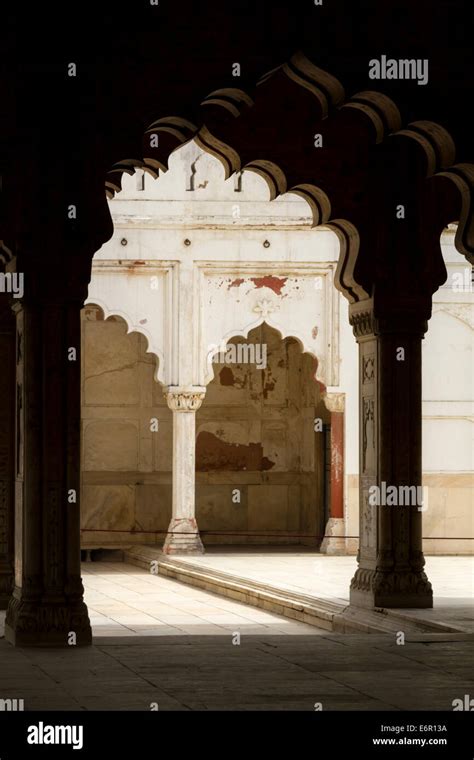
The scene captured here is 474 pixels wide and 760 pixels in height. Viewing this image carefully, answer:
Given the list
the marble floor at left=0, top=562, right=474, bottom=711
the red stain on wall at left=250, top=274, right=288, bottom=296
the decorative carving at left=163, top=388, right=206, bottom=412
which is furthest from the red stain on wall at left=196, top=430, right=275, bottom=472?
the marble floor at left=0, top=562, right=474, bottom=711

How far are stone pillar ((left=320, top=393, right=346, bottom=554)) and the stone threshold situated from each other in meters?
2.16

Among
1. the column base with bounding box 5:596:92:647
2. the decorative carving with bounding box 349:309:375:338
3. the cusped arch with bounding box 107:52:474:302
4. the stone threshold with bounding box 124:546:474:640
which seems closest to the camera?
the column base with bounding box 5:596:92:647

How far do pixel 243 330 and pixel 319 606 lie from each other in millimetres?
7229

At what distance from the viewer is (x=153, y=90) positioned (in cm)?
849

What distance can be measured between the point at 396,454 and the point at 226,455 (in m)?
11.5

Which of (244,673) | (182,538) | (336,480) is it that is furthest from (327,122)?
(182,538)

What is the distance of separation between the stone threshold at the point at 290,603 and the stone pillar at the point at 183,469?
352 millimetres

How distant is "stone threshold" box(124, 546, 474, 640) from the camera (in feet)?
33.1

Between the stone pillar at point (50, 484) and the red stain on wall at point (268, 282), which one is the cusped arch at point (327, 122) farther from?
the red stain on wall at point (268, 282)

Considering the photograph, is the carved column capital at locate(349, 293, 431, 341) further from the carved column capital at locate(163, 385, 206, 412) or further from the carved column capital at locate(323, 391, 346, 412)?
the carved column capital at locate(323, 391, 346, 412)

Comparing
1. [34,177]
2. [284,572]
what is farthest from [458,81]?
[284,572]

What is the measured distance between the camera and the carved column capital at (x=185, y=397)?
19.2 meters

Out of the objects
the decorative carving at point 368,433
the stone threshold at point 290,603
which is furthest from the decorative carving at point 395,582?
the decorative carving at point 368,433
